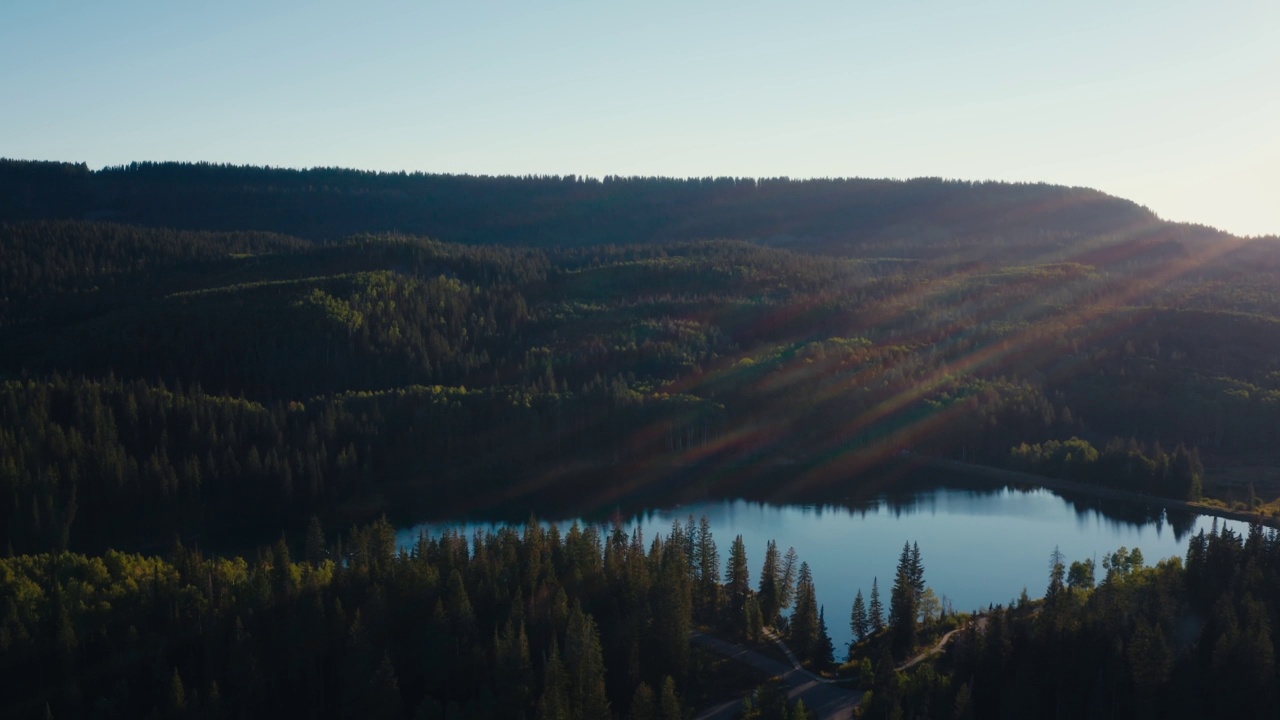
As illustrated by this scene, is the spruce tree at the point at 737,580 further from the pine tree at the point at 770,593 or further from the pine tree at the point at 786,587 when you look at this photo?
the pine tree at the point at 786,587

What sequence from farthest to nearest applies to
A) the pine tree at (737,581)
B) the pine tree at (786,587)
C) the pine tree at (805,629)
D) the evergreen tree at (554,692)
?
the pine tree at (786,587) < the pine tree at (737,581) < the pine tree at (805,629) < the evergreen tree at (554,692)

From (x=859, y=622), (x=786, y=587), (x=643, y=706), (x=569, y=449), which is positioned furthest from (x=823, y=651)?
(x=569, y=449)

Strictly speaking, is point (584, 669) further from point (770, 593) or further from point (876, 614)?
point (876, 614)

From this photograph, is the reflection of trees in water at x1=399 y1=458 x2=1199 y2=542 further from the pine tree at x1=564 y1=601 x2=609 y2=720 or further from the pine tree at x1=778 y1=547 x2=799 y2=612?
the pine tree at x1=564 y1=601 x2=609 y2=720

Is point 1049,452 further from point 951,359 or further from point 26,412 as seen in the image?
point 26,412

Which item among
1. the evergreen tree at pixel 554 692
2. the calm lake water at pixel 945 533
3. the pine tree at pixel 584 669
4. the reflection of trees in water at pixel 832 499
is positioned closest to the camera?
the evergreen tree at pixel 554 692

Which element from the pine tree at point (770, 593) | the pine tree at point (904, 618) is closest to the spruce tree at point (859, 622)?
the pine tree at point (904, 618)

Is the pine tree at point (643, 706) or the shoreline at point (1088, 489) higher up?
the shoreline at point (1088, 489)

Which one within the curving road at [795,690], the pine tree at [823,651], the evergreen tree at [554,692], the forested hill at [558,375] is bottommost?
the curving road at [795,690]
